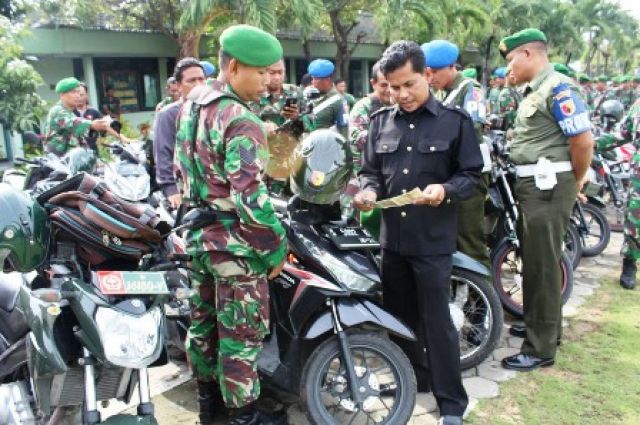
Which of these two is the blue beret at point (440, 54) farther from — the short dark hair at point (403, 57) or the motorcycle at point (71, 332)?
the motorcycle at point (71, 332)

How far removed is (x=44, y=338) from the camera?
2105 mm

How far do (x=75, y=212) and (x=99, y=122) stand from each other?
3530 millimetres

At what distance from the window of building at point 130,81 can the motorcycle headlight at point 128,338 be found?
52.6 feet

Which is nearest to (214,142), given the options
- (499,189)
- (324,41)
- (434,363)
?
(434,363)

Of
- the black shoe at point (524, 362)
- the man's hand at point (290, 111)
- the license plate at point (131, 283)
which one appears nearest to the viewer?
the license plate at point (131, 283)

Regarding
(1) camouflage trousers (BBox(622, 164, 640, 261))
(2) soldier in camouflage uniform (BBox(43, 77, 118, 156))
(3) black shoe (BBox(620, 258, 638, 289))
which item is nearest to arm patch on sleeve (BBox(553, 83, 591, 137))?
(1) camouflage trousers (BBox(622, 164, 640, 261))

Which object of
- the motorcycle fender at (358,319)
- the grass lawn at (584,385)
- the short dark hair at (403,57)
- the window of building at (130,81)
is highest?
the window of building at (130,81)

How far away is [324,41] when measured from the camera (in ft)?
72.5

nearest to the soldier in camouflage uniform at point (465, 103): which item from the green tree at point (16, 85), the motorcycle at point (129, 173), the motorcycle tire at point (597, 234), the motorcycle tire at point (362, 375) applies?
the motorcycle tire at point (362, 375)

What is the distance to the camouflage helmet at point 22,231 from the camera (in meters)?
2.24

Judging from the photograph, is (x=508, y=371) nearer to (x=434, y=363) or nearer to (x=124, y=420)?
(x=434, y=363)

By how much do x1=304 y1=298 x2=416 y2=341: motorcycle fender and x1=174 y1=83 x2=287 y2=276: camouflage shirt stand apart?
0.37 meters

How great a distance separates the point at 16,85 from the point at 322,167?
6.98 metres

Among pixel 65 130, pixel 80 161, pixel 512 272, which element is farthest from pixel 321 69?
pixel 80 161
